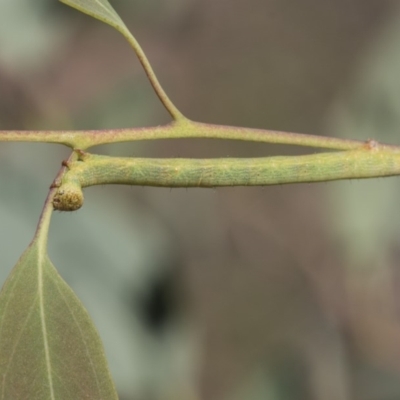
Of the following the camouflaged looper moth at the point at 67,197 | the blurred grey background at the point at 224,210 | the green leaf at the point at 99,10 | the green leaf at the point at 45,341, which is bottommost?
the green leaf at the point at 45,341

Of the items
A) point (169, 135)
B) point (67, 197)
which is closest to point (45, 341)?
point (67, 197)

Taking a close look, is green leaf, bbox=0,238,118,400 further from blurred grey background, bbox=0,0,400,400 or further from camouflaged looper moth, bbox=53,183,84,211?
blurred grey background, bbox=0,0,400,400

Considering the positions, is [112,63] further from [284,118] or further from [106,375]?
[106,375]

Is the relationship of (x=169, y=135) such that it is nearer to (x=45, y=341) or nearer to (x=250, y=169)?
(x=250, y=169)

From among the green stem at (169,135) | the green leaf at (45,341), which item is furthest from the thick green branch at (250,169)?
the green leaf at (45,341)

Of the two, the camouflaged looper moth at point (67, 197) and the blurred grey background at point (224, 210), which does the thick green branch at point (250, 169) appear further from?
the blurred grey background at point (224, 210)

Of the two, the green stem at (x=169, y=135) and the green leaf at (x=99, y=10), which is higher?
the green leaf at (x=99, y=10)

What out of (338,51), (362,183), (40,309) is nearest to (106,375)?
(40,309)
